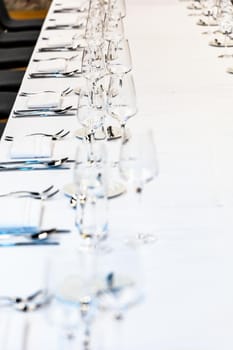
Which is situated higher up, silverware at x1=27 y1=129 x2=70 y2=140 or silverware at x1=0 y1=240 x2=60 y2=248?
silverware at x1=0 y1=240 x2=60 y2=248

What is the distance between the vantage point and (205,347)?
1.07 m

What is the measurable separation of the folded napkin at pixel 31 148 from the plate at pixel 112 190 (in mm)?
227

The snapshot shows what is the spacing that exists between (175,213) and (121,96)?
51cm

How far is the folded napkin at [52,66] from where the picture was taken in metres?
2.62

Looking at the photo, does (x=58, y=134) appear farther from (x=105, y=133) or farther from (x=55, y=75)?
(x=55, y=75)

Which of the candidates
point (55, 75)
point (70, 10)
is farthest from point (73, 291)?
point (70, 10)

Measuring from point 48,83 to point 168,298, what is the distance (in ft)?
5.03

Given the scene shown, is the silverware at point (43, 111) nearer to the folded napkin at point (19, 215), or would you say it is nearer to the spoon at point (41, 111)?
the spoon at point (41, 111)

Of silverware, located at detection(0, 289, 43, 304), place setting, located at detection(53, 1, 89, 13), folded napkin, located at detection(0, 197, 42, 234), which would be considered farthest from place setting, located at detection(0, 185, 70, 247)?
place setting, located at detection(53, 1, 89, 13)

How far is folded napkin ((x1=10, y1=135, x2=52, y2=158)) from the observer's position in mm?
1782

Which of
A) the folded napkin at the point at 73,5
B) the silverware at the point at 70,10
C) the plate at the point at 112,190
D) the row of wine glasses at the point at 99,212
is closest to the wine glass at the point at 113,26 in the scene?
the row of wine glasses at the point at 99,212

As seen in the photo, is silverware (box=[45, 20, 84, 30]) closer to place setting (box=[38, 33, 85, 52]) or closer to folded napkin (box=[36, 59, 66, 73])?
place setting (box=[38, 33, 85, 52])

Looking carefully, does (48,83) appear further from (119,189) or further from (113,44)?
(119,189)

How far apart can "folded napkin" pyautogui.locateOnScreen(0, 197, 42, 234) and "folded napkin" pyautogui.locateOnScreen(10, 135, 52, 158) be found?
30cm
